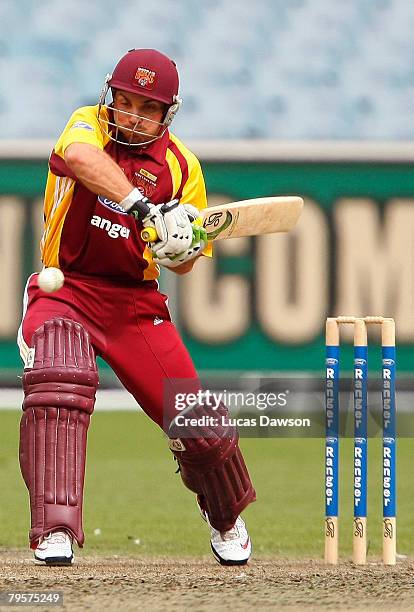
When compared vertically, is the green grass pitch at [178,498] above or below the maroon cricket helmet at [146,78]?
below

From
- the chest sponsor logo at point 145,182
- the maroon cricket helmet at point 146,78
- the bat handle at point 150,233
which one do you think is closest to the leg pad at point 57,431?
the bat handle at point 150,233

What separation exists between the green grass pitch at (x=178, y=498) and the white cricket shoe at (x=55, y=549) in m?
1.10

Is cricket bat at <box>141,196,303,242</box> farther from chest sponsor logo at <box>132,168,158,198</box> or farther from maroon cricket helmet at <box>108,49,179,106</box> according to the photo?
maroon cricket helmet at <box>108,49,179,106</box>

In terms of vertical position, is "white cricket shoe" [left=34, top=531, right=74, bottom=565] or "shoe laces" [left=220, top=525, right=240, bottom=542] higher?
"shoe laces" [left=220, top=525, right=240, bottom=542]

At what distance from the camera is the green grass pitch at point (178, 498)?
5.61 meters

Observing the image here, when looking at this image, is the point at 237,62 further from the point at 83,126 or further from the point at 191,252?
the point at 191,252

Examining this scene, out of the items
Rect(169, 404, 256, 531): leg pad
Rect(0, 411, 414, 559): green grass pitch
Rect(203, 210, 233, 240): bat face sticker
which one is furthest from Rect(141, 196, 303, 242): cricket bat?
Rect(0, 411, 414, 559): green grass pitch

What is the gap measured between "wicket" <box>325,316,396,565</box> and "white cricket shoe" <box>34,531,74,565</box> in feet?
3.10

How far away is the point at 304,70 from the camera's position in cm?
1464

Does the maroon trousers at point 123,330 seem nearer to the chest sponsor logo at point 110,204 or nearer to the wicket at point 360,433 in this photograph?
the chest sponsor logo at point 110,204

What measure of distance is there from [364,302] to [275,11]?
5.57 meters

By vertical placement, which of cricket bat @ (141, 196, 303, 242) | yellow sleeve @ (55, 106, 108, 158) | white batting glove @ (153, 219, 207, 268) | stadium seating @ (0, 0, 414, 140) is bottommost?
white batting glove @ (153, 219, 207, 268)

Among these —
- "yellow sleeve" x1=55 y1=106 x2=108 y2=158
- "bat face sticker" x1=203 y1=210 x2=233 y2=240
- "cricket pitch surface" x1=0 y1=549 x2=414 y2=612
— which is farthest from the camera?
"bat face sticker" x1=203 y1=210 x2=233 y2=240

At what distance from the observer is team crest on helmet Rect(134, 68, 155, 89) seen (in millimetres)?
4254
